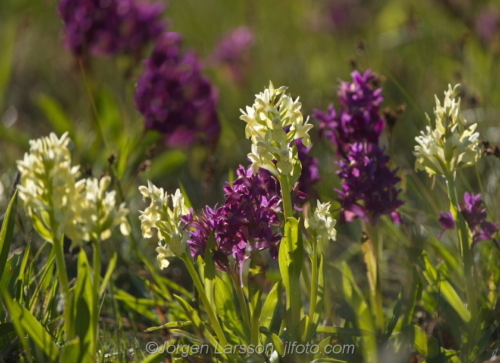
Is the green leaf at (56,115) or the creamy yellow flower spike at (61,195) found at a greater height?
the green leaf at (56,115)

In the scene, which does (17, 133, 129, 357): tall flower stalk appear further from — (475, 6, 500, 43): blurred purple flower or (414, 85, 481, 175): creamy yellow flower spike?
(475, 6, 500, 43): blurred purple flower

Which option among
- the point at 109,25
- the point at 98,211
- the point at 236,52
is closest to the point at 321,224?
the point at 98,211

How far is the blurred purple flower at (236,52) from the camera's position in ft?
13.2

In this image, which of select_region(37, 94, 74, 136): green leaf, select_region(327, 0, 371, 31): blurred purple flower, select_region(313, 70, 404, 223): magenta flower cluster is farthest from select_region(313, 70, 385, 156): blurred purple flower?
select_region(327, 0, 371, 31): blurred purple flower

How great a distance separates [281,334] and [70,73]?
3.26 m

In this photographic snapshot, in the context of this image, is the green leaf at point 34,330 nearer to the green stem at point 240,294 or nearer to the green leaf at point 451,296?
the green stem at point 240,294

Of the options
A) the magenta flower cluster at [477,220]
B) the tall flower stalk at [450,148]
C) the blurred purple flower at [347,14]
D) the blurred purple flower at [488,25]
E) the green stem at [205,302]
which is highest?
the blurred purple flower at [347,14]

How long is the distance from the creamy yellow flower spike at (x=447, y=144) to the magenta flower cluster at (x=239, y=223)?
357 mm

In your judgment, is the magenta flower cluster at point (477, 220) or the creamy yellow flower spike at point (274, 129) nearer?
the creamy yellow flower spike at point (274, 129)

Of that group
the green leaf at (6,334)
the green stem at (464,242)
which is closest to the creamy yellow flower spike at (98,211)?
the green leaf at (6,334)

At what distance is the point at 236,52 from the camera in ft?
13.4

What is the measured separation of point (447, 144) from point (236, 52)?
287cm

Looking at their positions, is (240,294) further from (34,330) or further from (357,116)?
(357,116)

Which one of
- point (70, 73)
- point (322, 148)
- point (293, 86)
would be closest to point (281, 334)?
point (322, 148)
